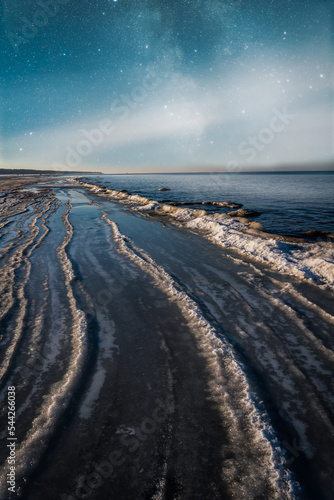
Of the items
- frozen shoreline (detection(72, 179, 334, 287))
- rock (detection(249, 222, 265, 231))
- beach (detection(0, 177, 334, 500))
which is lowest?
beach (detection(0, 177, 334, 500))

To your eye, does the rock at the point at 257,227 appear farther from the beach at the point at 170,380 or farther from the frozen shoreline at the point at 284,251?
the beach at the point at 170,380

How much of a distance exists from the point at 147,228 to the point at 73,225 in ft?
15.1

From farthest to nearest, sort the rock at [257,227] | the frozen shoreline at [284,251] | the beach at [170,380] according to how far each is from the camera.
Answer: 1. the rock at [257,227]
2. the frozen shoreline at [284,251]
3. the beach at [170,380]

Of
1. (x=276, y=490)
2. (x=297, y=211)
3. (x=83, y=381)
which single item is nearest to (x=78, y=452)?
(x=83, y=381)

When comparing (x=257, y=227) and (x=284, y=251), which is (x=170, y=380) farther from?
(x=257, y=227)

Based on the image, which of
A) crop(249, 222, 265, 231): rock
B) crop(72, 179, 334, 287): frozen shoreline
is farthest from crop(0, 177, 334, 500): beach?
crop(249, 222, 265, 231): rock

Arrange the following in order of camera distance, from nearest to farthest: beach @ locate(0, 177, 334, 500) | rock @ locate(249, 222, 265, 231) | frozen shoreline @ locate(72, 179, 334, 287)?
beach @ locate(0, 177, 334, 500)
frozen shoreline @ locate(72, 179, 334, 287)
rock @ locate(249, 222, 265, 231)

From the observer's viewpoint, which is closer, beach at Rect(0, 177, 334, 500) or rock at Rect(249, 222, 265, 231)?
beach at Rect(0, 177, 334, 500)

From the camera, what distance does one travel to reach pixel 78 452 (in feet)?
7.87

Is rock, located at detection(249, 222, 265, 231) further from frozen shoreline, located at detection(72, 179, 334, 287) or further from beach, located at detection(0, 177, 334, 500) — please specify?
beach, located at detection(0, 177, 334, 500)

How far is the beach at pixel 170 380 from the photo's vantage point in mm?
2215

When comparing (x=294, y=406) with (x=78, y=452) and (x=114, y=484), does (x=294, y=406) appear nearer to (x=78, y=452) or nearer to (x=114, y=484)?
(x=114, y=484)

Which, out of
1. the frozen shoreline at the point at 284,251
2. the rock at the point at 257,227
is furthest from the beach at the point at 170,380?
the rock at the point at 257,227

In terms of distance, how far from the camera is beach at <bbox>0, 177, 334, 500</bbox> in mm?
2215
